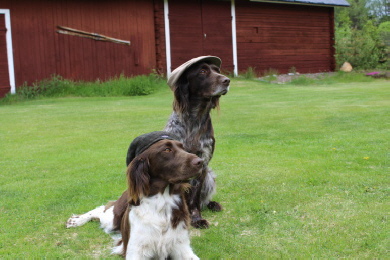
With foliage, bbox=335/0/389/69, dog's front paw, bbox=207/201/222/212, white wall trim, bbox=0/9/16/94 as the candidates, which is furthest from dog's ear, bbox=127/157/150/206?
foliage, bbox=335/0/389/69

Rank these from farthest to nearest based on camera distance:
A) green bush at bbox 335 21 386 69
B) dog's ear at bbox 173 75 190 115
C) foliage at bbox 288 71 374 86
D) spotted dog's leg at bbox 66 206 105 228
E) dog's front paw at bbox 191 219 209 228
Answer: green bush at bbox 335 21 386 69
foliage at bbox 288 71 374 86
dog's ear at bbox 173 75 190 115
spotted dog's leg at bbox 66 206 105 228
dog's front paw at bbox 191 219 209 228

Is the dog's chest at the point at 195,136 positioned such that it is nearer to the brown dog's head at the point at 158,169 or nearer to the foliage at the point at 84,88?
the brown dog's head at the point at 158,169

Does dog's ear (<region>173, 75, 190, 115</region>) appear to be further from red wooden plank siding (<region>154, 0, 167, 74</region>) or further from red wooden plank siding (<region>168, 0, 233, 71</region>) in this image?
red wooden plank siding (<region>168, 0, 233, 71</region>)

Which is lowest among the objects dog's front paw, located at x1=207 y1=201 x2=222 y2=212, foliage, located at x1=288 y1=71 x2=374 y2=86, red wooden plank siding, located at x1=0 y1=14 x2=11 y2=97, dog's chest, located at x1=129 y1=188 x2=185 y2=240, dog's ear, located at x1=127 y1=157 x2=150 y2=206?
dog's front paw, located at x1=207 y1=201 x2=222 y2=212

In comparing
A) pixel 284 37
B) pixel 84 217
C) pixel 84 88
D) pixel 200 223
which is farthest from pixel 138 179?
pixel 284 37

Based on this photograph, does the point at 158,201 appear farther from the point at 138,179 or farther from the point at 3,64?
the point at 3,64

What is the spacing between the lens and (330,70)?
23.8m

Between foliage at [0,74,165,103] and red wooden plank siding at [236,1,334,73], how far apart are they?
5.94m

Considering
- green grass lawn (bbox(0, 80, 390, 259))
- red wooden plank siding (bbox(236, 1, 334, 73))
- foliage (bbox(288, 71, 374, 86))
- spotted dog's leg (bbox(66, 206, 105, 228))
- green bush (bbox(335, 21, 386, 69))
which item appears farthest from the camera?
green bush (bbox(335, 21, 386, 69))

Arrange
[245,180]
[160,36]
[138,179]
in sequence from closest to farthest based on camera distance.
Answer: [138,179] < [245,180] < [160,36]

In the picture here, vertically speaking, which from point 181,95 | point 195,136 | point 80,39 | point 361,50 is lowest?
point 195,136

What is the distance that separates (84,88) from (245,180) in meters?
11.7

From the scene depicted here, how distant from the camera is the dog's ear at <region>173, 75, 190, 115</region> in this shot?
14.0 feet

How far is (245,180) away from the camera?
530 centimetres
